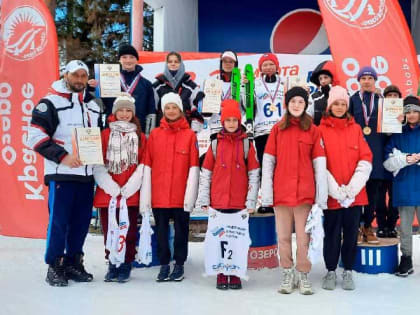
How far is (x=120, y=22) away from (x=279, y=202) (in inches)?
558

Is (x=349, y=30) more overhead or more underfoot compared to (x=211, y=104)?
more overhead

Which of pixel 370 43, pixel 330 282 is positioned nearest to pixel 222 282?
pixel 330 282

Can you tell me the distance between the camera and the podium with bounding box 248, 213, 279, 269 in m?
5.07

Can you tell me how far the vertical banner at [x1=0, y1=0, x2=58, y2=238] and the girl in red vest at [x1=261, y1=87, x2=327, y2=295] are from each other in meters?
3.45

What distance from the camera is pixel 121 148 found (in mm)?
4504

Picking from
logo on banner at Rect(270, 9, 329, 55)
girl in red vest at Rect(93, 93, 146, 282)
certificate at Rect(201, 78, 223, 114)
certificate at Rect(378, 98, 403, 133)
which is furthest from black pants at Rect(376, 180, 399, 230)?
logo on banner at Rect(270, 9, 329, 55)

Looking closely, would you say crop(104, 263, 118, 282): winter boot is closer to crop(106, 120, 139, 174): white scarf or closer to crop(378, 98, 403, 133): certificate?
crop(106, 120, 139, 174): white scarf

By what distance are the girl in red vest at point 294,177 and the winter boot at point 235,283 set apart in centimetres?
37

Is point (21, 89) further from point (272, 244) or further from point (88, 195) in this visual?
point (272, 244)

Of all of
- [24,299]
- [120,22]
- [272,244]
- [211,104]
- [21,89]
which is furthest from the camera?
[120,22]

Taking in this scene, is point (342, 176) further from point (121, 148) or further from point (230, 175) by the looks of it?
point (121, 148)

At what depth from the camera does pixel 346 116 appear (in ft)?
14.6

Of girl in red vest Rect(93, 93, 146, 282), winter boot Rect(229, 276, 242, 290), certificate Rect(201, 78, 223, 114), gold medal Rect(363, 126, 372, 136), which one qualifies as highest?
certificate Rect(201, 78, 223, 114)

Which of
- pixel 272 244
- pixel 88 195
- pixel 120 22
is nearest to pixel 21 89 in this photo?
pixel 88 195
